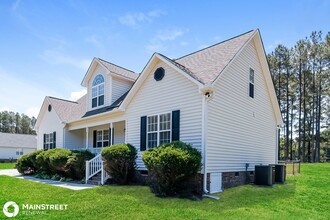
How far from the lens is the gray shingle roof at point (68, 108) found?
19.5 meters

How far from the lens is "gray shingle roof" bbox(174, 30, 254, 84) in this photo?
10.8m

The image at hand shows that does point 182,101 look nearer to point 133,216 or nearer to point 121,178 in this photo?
point 121,178

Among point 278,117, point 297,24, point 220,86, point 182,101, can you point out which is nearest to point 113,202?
point 182,101

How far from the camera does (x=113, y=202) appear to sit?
826 centimetres

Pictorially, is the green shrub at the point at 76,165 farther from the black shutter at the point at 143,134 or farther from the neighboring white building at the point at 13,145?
the neighboring white building at the point at 13,145

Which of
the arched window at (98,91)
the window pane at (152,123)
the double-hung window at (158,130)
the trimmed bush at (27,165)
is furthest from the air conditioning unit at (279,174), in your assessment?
the trimmed bush at (27,165)

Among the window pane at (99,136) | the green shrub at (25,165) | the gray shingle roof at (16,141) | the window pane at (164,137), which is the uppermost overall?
the window pane at (164,137)

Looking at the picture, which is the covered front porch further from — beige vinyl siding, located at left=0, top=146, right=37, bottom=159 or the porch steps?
beige vinyl siding, located at left=0, top=146, right=37, bottom=159

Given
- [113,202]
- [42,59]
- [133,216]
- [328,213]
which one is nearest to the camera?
[133,216]

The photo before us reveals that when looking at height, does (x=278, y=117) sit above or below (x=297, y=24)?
below

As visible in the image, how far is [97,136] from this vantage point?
18594mm

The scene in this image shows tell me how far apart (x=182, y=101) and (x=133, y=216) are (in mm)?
5376

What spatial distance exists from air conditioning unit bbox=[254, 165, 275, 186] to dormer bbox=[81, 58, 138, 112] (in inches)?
362

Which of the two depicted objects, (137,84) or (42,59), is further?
(42,59)
